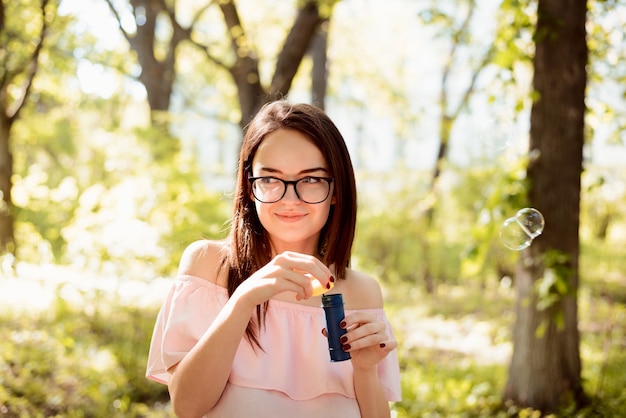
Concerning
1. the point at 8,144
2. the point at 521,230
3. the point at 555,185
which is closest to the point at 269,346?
the point at 521,230

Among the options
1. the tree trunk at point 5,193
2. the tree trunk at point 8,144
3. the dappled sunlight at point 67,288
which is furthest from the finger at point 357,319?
the tree trunk at point 5,193

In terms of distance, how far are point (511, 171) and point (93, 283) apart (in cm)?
367

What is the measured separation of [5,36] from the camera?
6.14 meters

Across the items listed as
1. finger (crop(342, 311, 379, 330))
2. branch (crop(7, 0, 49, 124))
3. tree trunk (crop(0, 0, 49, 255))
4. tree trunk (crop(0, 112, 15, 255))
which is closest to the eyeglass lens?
finger (crop(342, 311, 379, 330))

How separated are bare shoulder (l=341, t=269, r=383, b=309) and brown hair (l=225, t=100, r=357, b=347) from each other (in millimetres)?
131

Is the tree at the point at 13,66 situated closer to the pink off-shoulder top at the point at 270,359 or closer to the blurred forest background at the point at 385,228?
the blurred forest background at the point at 385,228

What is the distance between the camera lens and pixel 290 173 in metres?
1.80

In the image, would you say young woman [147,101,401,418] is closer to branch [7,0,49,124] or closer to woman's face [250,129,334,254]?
woman's face [250,129,334,254]

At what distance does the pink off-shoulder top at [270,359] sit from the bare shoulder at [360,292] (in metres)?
0.12

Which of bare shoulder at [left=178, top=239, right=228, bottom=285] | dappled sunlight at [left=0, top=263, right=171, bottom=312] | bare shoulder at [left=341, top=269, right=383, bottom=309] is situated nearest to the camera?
bare shoulder at [left=178, top=239, right=228, bottom=285]

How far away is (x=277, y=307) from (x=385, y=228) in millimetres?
10356

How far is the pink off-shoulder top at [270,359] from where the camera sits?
5.86 feet

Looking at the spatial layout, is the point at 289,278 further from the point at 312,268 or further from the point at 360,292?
the point at 360,292

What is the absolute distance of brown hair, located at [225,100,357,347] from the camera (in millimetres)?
1853
